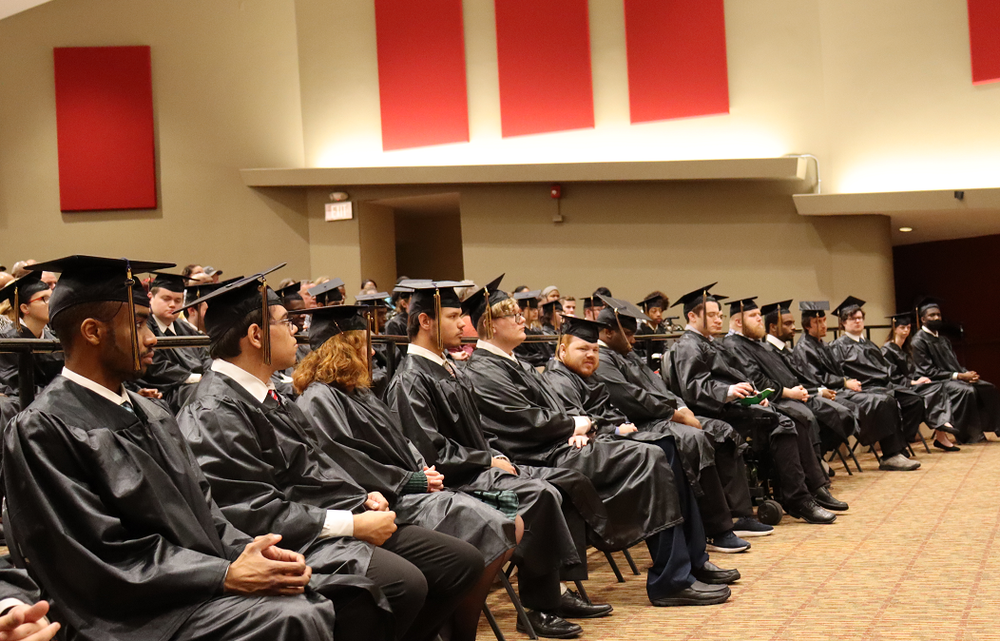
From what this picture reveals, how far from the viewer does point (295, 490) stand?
10.9 feet

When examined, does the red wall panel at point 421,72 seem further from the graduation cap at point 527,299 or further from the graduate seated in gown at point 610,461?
the graduate seated in gown at point 610,461

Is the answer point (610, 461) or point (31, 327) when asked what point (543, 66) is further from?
point (610, 461)

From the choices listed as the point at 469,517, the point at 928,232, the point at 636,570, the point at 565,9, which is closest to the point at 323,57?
the point at 565,9

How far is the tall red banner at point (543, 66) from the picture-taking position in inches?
500

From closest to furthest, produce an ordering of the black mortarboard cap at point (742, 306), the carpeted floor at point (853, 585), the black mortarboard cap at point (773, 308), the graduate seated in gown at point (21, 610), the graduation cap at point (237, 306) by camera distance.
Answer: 1. the graduate seated in gown at point (21, 610)
2. the graduation cap at point (237, 306)
3. the carpeted floor at point (853, 585)
4. the black mortarboard cap at point (742, 306)
5. the black mortarboard cap at point (773, 308)

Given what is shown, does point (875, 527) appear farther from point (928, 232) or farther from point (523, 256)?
point (928, 232)

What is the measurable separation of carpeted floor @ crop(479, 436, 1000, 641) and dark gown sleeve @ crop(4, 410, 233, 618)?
6.97 ft

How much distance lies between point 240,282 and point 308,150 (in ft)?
34.1

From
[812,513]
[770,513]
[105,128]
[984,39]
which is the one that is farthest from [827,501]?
[105,128]

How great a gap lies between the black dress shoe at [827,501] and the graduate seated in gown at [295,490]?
→ 436cm

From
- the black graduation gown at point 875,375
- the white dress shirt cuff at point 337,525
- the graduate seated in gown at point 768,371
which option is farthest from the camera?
the black graduation gown at point 875,375

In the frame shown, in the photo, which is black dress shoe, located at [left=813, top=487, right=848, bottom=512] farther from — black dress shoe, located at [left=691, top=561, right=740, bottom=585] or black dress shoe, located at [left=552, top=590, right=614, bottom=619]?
black dress shoe, located at [left=552, top=590, right=614, bottom=619]

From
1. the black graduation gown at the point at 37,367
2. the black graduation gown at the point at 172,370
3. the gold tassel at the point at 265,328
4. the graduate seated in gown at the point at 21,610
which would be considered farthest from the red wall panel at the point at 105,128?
the graduate seated in gown at the point at 21,610

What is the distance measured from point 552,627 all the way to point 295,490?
149cm
